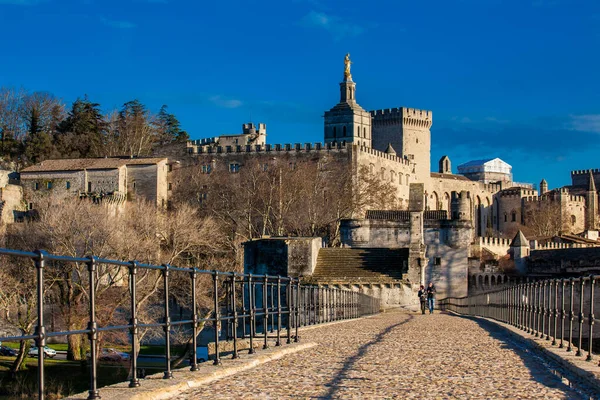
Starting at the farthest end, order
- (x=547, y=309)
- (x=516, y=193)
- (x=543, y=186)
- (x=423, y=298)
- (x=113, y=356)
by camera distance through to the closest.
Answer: (x=543, y=186) → (x=516, y=193) → (x=113, y=356) → (x=423, y=298) → (x=547, y=309)

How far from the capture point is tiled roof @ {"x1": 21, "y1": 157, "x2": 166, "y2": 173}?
73.1 m

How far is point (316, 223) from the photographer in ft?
212

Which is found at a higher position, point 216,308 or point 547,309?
point 216,308

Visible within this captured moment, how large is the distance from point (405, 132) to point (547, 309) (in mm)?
93524

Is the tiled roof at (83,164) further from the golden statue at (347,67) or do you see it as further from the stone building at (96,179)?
the golden statue at (347,67)

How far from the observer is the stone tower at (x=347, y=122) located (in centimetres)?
10294

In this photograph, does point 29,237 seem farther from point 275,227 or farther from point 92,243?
point 275,227

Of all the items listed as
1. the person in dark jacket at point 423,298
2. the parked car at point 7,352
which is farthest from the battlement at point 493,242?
the parked car at point 7,352

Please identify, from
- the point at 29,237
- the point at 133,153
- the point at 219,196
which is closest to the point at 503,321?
the point at 29,237

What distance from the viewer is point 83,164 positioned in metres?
73.7

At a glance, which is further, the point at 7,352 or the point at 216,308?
the point at 7,352

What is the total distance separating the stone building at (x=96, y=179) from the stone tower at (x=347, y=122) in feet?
102

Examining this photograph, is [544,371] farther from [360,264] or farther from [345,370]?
[360,264]

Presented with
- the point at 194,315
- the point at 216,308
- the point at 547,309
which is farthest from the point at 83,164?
the point at 194,315
